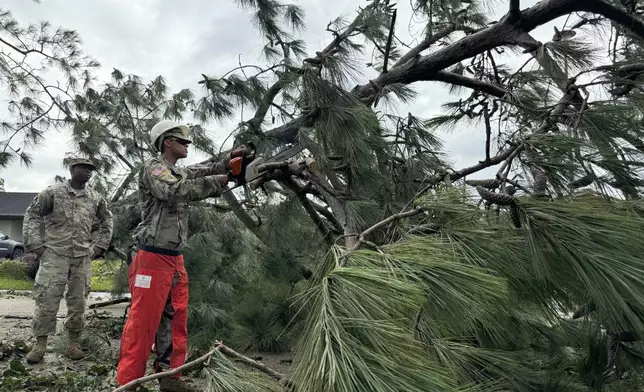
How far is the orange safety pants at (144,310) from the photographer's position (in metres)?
2.59

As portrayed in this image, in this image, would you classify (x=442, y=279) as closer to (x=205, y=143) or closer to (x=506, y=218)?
(x=506, y=218)

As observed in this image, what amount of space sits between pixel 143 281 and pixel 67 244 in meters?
1.66

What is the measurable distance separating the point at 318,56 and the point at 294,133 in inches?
23.6

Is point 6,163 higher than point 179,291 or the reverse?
higher

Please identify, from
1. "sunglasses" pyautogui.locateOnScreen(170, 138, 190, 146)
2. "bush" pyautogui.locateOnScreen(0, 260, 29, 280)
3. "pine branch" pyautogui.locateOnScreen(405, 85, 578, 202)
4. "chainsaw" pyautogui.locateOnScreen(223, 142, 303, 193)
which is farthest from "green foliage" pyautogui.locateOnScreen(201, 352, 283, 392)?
"bush" pyautogui.locateOnScreen(0, 260, 29, 280)

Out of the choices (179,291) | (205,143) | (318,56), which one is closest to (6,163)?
(205,143)

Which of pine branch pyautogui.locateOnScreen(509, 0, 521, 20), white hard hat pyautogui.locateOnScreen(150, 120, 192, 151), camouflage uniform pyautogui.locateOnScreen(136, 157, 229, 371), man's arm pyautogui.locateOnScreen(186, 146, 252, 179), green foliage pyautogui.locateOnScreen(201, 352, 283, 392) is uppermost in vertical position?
pine branch pyautogui.locateOnScreen(509, 0, 521, 20)

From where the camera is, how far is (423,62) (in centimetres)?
343

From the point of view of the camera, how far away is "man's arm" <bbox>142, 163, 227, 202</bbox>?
8.39ft

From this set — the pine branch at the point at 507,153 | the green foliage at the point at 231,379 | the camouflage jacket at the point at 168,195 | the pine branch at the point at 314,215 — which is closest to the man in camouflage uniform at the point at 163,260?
the camouflage jacket at the point at 168,195

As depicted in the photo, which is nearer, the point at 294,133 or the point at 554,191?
the point at 554,191

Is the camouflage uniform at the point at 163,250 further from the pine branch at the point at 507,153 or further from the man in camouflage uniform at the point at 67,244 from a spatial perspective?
the man in camouflage uniform at the point at 67,244

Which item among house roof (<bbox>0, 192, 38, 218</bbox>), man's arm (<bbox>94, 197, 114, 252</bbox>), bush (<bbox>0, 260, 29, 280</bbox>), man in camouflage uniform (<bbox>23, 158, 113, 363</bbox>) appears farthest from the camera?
house roof (<bbox>0, 192, 38, 218</bbox>)

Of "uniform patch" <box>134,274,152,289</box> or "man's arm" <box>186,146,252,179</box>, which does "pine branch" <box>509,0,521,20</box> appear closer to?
"man's arm" <box>186,146,252,179</box>
